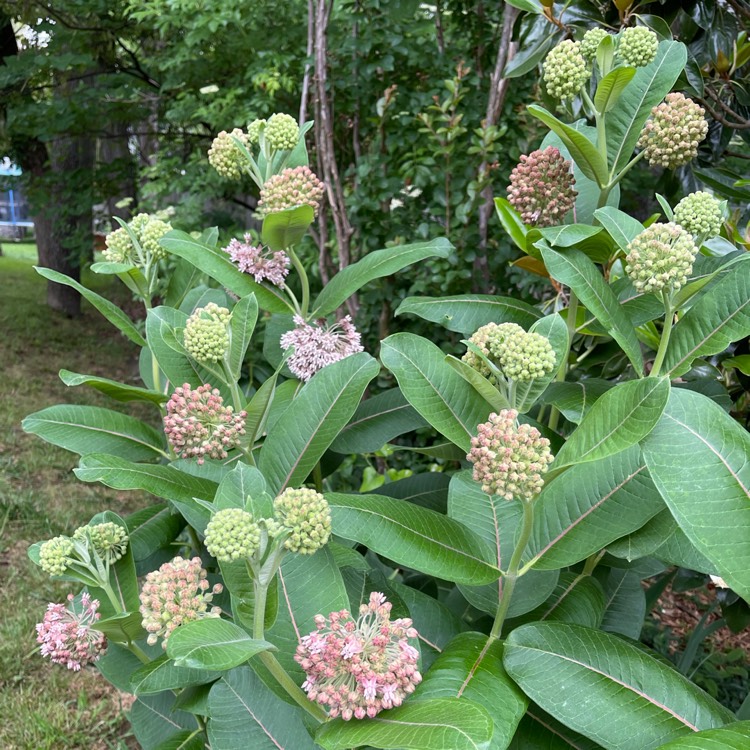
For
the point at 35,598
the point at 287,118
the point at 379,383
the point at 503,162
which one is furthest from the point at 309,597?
the point at 35,598

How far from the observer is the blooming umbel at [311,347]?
140 cm

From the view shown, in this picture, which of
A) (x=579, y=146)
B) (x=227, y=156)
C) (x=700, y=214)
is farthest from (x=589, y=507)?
(x=227, y=156)

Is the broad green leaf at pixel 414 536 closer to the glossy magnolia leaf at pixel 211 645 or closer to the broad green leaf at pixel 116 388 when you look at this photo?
the glossy magnolia leaf at pixel 211 645

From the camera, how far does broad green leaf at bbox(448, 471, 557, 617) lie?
1.04 m

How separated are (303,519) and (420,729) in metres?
0.26

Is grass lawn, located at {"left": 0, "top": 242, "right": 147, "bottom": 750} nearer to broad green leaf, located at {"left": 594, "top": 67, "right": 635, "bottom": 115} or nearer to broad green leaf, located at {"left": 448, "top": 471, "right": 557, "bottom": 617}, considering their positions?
broad green leaf, located at {"left": 448, "top": 471, "right": 557, "bottom": 617}

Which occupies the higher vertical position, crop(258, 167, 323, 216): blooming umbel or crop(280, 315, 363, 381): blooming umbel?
crop(258, 167, 323, 216): blooming umbel

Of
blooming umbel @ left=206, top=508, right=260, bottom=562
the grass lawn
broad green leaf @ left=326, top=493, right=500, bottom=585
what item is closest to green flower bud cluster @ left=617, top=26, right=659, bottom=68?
broad green leaf @ left=326, top=493, right=500, bottom=585

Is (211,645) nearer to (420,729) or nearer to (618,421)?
(420,729)

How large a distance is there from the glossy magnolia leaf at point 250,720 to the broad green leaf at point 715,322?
798mm

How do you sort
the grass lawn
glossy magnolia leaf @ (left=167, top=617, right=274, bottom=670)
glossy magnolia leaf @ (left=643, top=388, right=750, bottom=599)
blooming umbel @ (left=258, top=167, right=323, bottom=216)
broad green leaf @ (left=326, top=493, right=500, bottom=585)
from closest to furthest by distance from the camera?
glossy magnolia leaf @ (left=167, top=617, right=274, bottom=670), glossy magnolia leaf @ (left=643, top=388, right=750, bottom=599), broad green leaf @ (left=326, top=493, right=500, bottom=585), blooming umbel @ (left=258, top=167, right=323, bottom=216), the grass lawn

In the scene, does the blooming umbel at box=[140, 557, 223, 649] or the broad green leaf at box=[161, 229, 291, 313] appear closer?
the blooming umbel at box=[140, 557, 223, 649]

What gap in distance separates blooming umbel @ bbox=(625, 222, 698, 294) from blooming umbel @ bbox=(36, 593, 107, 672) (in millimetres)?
975

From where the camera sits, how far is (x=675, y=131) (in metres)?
1.15
